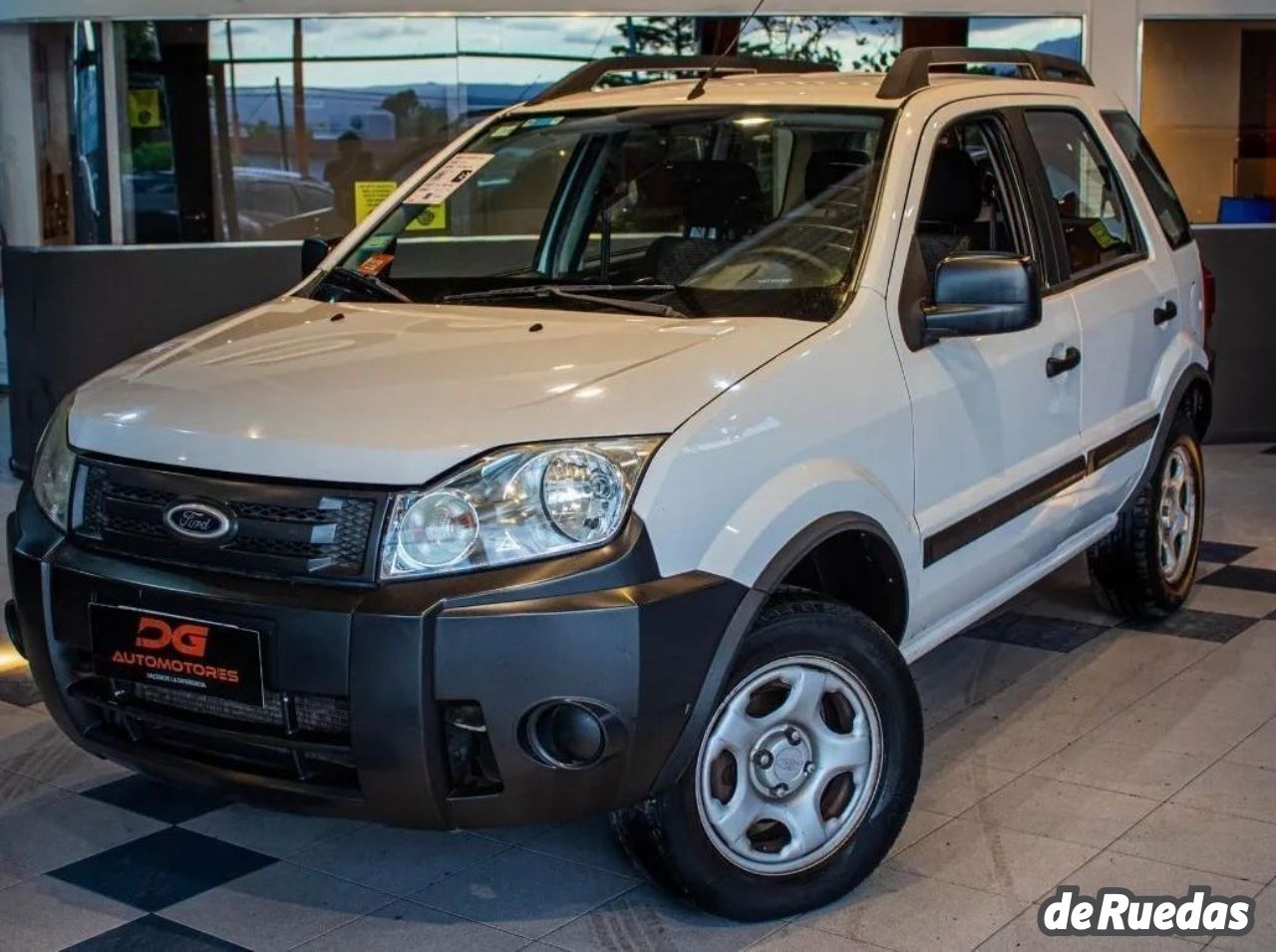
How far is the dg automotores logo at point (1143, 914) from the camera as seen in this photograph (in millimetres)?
3252

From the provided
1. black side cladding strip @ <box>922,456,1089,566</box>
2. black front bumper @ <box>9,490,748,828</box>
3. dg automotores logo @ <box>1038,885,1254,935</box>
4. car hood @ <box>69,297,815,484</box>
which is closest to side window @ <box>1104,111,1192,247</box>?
black side cladding strip @ <box>922,456,1089,566</box>

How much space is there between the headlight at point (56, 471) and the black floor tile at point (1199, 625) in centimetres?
330

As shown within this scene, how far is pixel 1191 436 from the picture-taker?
5.31m

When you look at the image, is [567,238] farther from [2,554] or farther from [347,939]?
[2,554]

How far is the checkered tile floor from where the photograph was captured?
10.8 ft

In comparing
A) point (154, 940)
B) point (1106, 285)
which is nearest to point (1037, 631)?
point (1106, 285)

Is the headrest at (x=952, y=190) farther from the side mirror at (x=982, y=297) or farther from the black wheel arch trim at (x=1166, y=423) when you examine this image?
the black wheel arch trim at (x=1166, y=423)

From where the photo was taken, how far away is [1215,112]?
27.6 ft

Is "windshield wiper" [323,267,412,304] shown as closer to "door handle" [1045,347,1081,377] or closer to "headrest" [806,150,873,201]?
"headrest" [806,150,873,201]

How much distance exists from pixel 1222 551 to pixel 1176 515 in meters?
1.02

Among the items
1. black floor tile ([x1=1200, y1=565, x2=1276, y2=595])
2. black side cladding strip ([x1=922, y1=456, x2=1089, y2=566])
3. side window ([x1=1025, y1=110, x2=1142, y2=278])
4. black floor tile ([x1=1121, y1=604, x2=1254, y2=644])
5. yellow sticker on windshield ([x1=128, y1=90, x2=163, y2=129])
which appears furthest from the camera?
yellow sticker on windshield ([x1=128, y1=90, x2=163, y2=129])

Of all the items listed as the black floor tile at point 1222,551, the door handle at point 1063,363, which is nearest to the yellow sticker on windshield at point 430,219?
the door handle at point 1063,363

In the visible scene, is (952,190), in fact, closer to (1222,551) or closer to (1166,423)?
(1166,423)

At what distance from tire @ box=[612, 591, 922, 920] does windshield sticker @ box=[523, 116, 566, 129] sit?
1.72m
